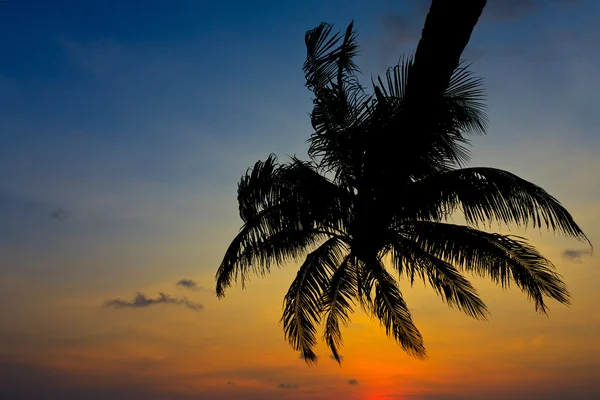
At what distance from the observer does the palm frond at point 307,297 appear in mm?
13484

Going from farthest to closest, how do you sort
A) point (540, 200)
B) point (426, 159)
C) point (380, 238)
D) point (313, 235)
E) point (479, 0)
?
1. point (313, 235)
2. point (426, 159)
3. point (380, 238)
4. point (540, 200)
5. point (479, 0)

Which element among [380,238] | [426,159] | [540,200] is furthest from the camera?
[426,159]

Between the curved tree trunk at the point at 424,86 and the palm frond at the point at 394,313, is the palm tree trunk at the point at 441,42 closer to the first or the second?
the curved tree trunk at the point at 424,86

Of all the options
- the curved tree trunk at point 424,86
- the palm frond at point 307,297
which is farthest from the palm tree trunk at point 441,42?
the palm frond at point 307,297

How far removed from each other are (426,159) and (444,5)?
4.18m

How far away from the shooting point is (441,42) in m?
10.5

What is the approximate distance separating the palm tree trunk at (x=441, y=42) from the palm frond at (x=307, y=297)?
14.2 feet

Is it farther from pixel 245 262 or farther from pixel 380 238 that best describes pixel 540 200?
pixel 245 262

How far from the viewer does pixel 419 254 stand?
13.5 m

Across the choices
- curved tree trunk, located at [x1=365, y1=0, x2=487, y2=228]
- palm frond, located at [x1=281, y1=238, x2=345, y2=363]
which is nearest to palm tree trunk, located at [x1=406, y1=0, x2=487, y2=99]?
curved tree trunk, located at [x1=365, y1=0, x2=487, y2=228]

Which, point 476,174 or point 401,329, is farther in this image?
point 401,329

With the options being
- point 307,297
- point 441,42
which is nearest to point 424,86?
point 441,42

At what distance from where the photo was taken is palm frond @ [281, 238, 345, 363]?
13484 millimetres

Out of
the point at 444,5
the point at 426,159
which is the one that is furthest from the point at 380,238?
the point at 444,5
